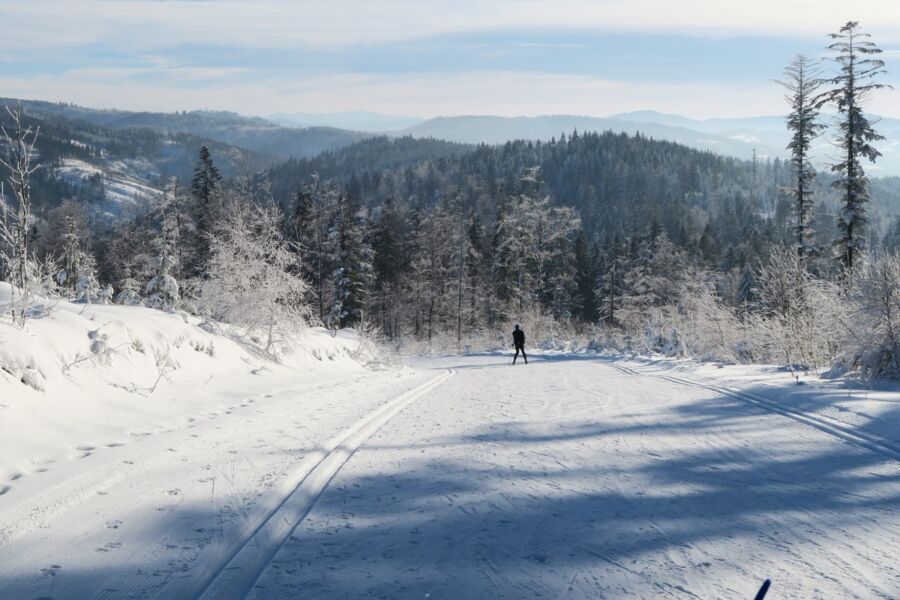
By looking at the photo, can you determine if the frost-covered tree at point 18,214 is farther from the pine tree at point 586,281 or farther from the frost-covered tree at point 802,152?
the pine tree at point 586,281

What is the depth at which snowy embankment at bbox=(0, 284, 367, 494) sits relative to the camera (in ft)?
20.2

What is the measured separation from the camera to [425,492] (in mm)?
5086

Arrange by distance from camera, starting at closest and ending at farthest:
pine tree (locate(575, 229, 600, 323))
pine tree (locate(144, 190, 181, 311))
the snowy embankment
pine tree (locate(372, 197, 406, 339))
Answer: the snowy embankment, pine tree (locate(144, 190, 181, 311)), pine tree (locate(372, 197, 406, 339)), pine tree (locate(575, 229, 600, 323))

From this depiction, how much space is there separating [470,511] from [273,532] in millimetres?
1408

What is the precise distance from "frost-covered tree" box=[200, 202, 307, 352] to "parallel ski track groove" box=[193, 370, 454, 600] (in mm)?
9307

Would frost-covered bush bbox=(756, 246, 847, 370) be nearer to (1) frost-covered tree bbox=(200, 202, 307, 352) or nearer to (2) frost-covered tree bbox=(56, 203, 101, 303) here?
(1) frost-covered tree bbox=(200, 202, 307, 352)

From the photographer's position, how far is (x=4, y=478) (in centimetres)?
511

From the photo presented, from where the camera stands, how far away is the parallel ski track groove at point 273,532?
3.33 metres

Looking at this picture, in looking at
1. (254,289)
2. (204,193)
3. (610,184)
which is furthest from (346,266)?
(610,184)

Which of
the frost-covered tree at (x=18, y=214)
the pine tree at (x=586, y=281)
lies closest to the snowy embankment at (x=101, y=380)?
the frost-covered tree at (x=18, y=214)

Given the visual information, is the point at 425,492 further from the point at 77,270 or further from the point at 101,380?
the point at 77,270

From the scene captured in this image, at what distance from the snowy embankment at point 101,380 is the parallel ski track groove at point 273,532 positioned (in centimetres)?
230

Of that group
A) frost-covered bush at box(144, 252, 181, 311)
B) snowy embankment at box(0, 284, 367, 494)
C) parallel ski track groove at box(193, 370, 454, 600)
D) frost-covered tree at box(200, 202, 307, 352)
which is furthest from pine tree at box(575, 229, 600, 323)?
parallel ski track groove at box(193, 370, 454, 600)

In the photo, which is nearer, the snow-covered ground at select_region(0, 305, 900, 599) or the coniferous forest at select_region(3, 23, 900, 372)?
the snow-covered ground at select_region(0, 305, 900, 599)
